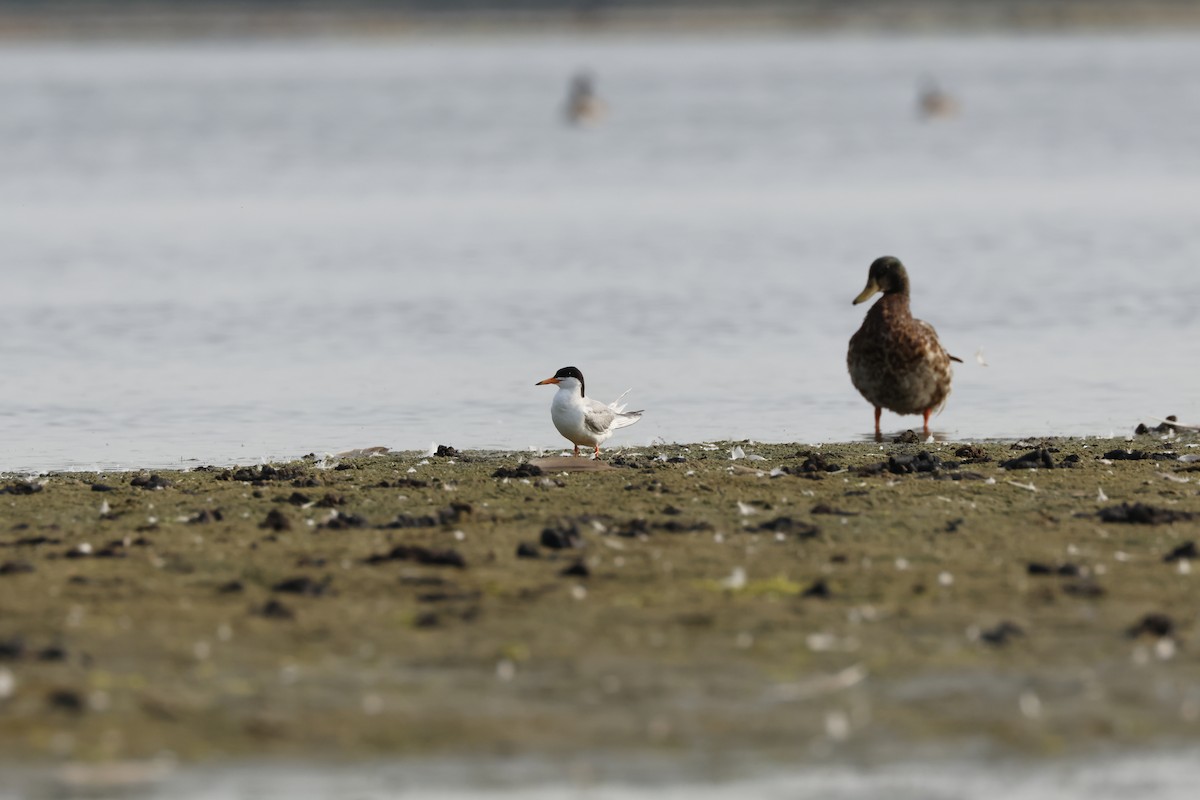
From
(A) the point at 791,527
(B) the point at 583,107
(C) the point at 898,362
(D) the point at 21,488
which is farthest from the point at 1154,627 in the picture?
(B) the point at 583,107

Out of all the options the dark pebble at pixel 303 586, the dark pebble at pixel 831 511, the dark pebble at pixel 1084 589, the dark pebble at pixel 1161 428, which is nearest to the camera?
the dark pebble at pixel 1084 589

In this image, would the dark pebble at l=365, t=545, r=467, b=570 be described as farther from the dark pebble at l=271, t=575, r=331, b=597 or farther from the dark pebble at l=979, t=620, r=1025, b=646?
the dark pebble at l=979, t=620, r=1025, b=646

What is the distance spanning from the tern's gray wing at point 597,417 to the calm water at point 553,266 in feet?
4.95

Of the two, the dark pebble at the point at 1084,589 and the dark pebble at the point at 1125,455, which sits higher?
the dark pebble at the point at 1125,455

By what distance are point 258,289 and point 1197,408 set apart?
15361 millimetres

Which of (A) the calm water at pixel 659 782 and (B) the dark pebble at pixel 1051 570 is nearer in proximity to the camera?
(A) the calm water at pixel 659 782

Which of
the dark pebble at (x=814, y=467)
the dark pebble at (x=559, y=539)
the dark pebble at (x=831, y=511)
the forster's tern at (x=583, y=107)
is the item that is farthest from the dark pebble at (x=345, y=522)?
the forster's tern at (x=583, y=107)

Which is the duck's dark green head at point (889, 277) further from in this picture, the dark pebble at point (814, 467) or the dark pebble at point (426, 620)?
the dark pebble at point (426, 620)

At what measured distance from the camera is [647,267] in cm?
3198

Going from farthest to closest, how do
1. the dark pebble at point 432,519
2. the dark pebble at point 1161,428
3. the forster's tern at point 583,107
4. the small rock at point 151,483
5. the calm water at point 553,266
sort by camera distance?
1. the forster's tern at point 583,107
2. the calm water at point 553,266
3. the dark pebble at point 1161,428
4. the small rock at point 151,483
5. the dark pebble at point 432,519

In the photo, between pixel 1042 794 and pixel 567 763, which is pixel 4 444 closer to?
pixel 567 763

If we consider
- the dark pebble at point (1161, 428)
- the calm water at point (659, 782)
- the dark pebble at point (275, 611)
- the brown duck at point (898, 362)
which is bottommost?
the calm water at point (659, 782)

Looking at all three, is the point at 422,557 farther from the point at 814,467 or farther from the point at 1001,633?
the point at 814,467

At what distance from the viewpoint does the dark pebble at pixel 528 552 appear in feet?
→ 36.6
